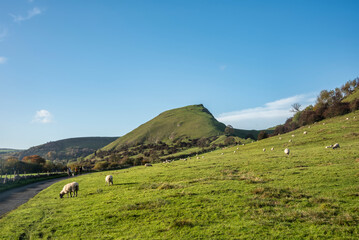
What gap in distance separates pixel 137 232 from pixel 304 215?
9.57 meters

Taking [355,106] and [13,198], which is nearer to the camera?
[13,198]

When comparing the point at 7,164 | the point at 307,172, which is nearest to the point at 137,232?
the point at 307,172

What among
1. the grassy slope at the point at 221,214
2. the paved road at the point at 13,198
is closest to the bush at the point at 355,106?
the grassy slope at the point at 221,214

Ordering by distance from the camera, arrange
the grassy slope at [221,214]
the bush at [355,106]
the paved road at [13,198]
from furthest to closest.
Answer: the bush at [355,106], the paved road at [13,198], the grassy slope at [221,214]

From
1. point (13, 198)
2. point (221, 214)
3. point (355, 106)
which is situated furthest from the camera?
point (355, 106)

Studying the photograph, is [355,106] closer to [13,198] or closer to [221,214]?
[221,214]

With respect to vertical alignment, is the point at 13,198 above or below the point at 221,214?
above

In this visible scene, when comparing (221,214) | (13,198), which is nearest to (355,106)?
(221,214)

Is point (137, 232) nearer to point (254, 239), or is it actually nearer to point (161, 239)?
point (161, 239)

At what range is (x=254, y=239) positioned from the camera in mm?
10930

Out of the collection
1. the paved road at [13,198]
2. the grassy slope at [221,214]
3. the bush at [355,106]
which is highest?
the bush at [355,106]

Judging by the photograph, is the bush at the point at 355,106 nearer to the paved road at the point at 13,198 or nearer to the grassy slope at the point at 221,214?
the grassy slope at the point at 221,214

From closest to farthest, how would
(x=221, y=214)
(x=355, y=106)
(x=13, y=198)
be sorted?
(x=221, y=214) → (x=13, y=198) → (x=355, y=106)

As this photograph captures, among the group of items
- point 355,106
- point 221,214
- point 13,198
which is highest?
point 355,106
